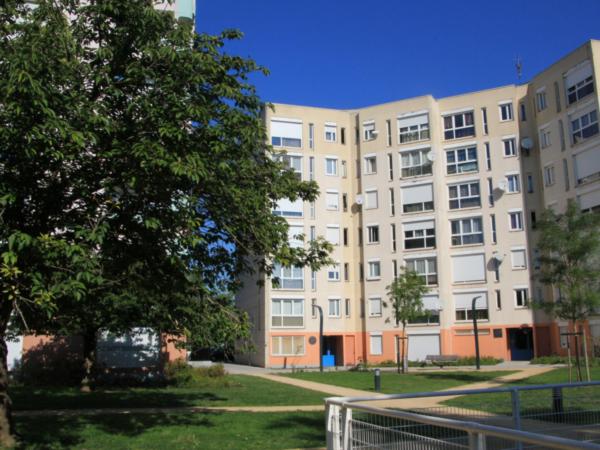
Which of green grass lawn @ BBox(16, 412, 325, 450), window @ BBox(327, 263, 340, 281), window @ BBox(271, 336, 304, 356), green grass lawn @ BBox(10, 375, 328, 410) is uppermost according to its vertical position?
window @ BBox(327, 263, 340, 281)

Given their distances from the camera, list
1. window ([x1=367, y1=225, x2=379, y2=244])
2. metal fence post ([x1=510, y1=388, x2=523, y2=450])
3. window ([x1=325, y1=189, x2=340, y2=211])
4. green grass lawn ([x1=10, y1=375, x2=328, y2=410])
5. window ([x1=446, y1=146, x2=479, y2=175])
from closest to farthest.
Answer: metal fence post ([x1=510, y1=388, x2=523, y2=450]), green grass lawn ([x1=10, y1=375, x2=328, y2=410]), window ([x1=446, y1=146, x2=479, y2=175]), window ([x1=367, y1=225, x2=379, y2=244]), window ([x1=325, y1=189, x2=340, y2=211])

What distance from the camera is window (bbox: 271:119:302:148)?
2076 inches

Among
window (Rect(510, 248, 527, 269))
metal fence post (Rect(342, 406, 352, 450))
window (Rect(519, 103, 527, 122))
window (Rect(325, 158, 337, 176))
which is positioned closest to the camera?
metal fence post (Rect(342, 406, 352, 450))

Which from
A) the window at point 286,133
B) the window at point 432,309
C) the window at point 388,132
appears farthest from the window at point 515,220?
the window at point 286,133

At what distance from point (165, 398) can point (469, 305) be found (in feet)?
111

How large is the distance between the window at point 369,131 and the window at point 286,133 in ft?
18.7

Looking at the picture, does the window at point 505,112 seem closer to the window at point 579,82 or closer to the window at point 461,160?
the window at point 461,160

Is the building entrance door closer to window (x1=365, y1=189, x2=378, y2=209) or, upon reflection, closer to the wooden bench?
the wooden bench

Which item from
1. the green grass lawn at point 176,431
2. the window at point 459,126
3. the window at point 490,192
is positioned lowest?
the green grass lawn at point 176,431

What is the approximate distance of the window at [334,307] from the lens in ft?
169

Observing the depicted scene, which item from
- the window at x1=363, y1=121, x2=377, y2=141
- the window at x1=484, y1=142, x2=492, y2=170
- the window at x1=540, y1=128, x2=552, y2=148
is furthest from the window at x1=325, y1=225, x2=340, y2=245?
the window at x1=540, y1=128, x2=552, y2=148

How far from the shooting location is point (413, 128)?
172ft

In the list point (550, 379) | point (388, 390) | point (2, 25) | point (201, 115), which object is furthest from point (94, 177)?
point (550, 379)

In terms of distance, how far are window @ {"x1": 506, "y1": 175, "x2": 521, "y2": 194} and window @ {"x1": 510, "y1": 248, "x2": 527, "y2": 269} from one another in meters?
4.62
